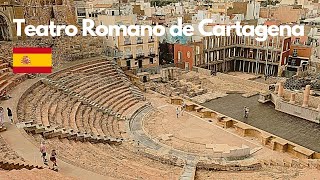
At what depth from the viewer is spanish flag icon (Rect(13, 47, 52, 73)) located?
2603 cm

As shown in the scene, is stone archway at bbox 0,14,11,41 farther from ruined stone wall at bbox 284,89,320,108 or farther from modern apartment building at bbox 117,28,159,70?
ruined stone wall at bbox 284,89,320,108

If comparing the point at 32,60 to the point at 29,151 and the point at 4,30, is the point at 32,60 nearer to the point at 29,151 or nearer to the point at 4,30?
the point at 4,30

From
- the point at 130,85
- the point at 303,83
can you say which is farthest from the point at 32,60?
the point at 303,83

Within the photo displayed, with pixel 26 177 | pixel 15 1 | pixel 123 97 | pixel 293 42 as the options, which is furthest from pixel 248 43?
pixel 26 177

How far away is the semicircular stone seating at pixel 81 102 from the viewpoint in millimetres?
20172

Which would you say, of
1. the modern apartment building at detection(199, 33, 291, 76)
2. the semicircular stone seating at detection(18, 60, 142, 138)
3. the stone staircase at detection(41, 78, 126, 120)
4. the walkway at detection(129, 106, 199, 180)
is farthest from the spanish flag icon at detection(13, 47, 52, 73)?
the modern apartment building at detection(199, 33, 291, 76)

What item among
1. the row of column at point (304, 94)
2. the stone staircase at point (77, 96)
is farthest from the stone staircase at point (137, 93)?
the row of column at point (304, 94)

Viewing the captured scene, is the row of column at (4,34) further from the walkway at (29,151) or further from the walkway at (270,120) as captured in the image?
the walkway at (270,120)

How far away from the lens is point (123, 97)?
29047 millimetres

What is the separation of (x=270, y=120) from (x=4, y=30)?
26194 mm

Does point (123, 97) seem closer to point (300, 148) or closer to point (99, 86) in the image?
point (99, 86)

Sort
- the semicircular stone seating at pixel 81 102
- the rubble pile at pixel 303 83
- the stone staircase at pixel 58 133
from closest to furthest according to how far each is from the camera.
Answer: the stone staircase at pixel 58 133, the semicircular stone seating at pixel 81 102, the rubble pile at pixel 303 83

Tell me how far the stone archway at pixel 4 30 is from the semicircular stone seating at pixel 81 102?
733 centimetres

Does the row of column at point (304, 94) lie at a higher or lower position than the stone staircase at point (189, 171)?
higher
